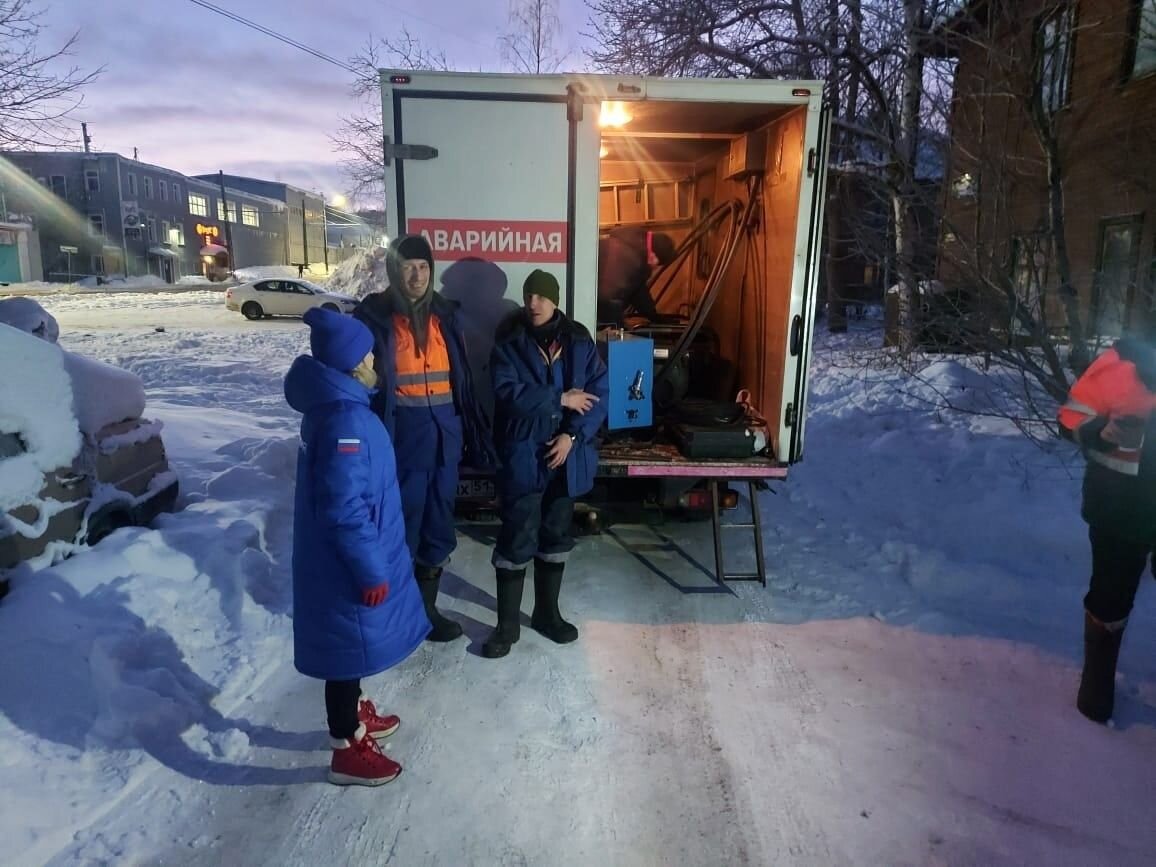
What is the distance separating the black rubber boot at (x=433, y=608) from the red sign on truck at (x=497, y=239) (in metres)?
1.76

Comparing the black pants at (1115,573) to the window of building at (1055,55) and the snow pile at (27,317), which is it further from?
the snow pile at (27,317)

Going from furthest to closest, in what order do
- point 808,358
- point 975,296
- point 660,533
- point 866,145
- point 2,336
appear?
point 866,145 → point 975,296 → point 660,533 → point 808,358 → point 2,336

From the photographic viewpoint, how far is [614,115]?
5.08m

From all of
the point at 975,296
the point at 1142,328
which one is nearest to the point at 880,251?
the point at 975,296

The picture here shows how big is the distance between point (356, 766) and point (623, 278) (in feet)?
15.6

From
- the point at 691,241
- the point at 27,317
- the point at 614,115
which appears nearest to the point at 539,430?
the point at 614,115

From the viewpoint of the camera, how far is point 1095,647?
3.28 metres

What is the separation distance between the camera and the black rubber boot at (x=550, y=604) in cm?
409

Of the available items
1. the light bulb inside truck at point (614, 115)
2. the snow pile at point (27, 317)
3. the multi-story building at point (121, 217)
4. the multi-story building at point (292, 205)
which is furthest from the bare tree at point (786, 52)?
the multi-story building at point (292, 205)

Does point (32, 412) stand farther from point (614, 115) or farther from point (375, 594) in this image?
point (614, 115)

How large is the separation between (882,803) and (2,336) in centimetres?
422

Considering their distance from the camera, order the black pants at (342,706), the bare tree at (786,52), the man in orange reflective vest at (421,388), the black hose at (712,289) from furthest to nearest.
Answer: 1. the bare tree at (786,52)
2. the black hose at (712,289)
3. the man in orange reflective vest at (421,388)
4. the black pants at (342,706)

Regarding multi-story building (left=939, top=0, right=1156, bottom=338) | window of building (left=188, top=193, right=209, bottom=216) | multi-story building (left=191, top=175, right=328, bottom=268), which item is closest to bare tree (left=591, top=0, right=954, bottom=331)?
A: multi-story building (left=939, top=0, right=1156, bottom=338)

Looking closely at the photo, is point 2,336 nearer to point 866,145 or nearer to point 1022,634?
point 1022,634
